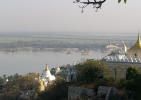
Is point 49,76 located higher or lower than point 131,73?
lower

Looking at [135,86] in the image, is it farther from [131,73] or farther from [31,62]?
[31,62]

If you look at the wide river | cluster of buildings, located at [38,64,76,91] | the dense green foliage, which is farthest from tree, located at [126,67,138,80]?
the wide river

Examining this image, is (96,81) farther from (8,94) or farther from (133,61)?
(8,94)

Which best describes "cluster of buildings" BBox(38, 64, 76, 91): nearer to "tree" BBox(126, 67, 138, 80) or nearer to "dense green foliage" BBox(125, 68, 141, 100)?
"tree" BBox(126, 67, 138, 80)

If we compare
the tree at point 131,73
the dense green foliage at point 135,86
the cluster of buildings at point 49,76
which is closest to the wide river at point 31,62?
the cluster of buildings at point 49,76

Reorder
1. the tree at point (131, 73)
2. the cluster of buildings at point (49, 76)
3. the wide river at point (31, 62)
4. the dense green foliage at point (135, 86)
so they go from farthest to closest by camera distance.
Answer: the wide river at point (31, 62) → the cluster of buildings at point (49, 76) → the tree at point (131, 73) → the dense green foliage at point (135, 86)

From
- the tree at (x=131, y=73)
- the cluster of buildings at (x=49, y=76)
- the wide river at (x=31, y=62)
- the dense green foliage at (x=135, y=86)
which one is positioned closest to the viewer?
the dense green foliage at (x=135, y=86)

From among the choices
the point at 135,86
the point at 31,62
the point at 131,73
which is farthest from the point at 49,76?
the point at 31,62

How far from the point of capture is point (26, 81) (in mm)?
22906

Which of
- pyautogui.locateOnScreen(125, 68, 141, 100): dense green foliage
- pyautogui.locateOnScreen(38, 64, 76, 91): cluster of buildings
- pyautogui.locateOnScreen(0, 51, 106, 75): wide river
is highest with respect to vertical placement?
pyautogui.locateOnScreen(125, 68, 141, 100): dense green foliage

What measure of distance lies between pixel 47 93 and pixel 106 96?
4215mm

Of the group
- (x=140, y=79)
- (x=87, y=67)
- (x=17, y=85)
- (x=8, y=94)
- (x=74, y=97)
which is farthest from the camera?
(x=17, y=85)

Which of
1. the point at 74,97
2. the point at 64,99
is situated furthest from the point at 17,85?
the point at 74,97

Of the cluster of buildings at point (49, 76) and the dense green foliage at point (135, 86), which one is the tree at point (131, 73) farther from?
the cluster of buildings at point (49, 76)
